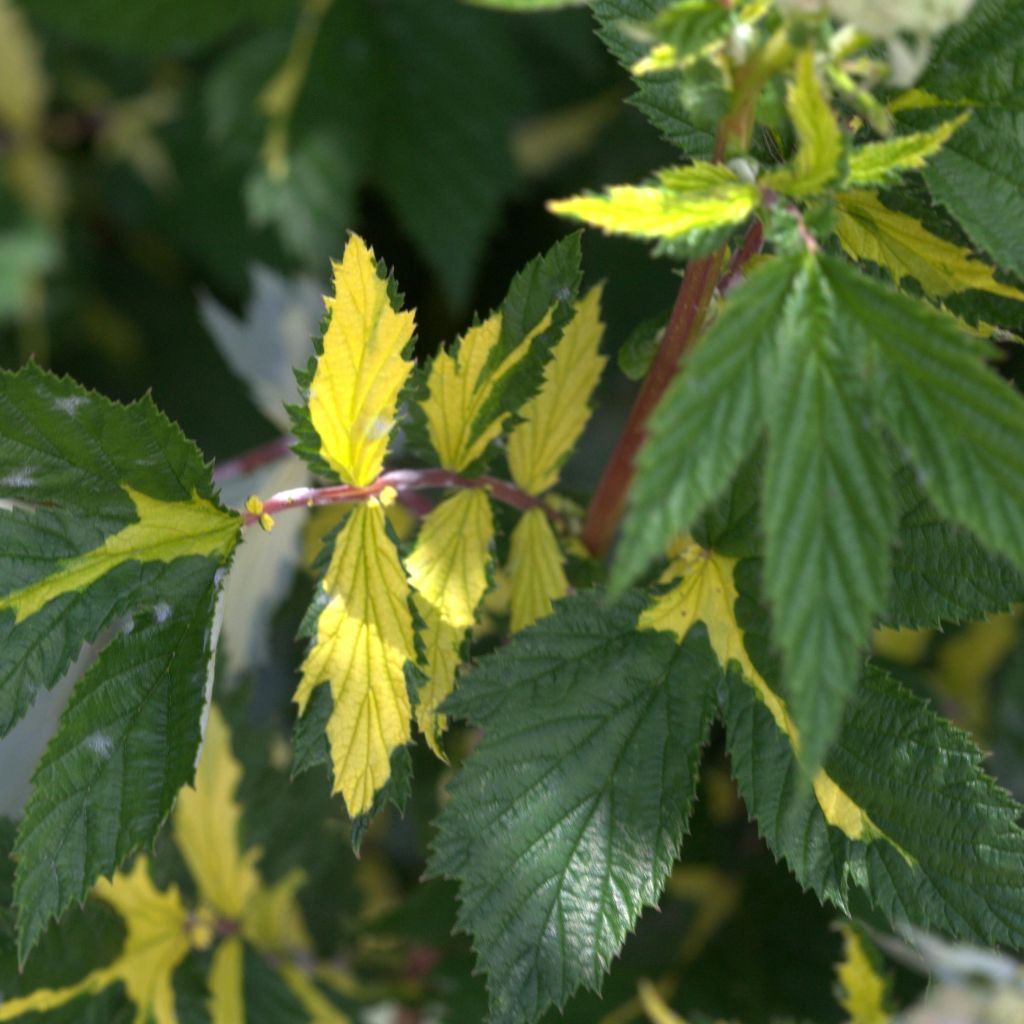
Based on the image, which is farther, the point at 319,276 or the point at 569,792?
the point at 319,276

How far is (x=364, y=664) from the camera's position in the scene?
58cm

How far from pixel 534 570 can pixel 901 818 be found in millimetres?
232

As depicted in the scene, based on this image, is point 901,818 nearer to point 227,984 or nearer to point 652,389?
point 652,389

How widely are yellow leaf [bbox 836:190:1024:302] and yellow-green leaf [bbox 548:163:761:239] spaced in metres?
0.10

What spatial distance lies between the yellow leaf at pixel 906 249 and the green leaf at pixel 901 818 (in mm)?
192

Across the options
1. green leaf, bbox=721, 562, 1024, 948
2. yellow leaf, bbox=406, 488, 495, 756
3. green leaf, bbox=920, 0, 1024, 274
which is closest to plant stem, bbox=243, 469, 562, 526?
yellow leaf, bbox=406, 488, 495, 756

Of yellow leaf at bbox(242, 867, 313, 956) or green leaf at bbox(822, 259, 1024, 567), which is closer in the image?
green leaf at bbox(822, 259, 1024, 567)

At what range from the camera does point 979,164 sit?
549 millimetres

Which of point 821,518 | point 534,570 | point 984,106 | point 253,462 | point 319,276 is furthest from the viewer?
point 319,276

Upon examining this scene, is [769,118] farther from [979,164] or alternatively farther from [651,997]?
[651,997]

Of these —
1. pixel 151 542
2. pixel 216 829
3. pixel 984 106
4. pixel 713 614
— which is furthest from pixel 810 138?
pixel 216 829

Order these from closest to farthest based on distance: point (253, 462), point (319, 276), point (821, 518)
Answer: point (821, 518)
point (253, 462)
point (319, 276)

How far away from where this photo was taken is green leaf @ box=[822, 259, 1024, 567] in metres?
0.43

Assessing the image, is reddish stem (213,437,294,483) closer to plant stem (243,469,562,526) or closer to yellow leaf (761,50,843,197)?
plant stem (243,469,562,526)
